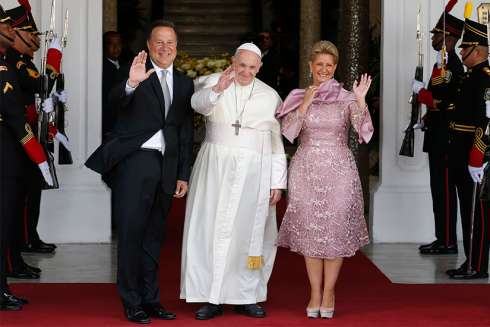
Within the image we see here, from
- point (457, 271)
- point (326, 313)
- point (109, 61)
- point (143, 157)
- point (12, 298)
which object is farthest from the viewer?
point (109, 61)

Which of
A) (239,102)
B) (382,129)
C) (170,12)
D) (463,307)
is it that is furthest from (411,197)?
(170,12)

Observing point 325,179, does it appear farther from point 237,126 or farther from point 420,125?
point 420,125

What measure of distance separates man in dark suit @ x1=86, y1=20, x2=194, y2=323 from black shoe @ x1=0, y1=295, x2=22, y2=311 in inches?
28.8

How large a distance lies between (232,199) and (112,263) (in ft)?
7.85

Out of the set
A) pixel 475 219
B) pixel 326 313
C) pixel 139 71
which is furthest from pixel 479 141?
pixel 139 71

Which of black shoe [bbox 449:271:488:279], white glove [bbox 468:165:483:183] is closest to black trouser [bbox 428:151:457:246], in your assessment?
black shoe [bbox 449:271:488:279]

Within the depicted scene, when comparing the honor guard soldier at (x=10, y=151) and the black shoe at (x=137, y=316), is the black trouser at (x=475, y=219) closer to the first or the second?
the black shoe at (x=137, y=316)

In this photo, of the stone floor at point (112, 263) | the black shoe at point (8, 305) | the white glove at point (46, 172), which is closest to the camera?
the black shoe at point (8, 305)

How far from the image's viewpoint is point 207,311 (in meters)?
6.33

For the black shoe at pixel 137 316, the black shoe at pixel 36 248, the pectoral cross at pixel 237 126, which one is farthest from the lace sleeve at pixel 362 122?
the black shoe at pixel 36 248

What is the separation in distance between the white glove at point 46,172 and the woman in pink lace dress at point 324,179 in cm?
152

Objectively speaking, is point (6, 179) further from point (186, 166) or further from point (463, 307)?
point (463, 307)

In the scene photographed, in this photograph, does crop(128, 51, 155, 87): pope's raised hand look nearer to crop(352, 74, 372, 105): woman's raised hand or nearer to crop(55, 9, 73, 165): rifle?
crop(352, 74, 372, 105): woman's raised hand

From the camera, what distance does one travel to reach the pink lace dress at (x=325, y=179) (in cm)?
639
